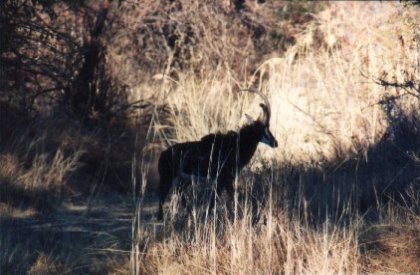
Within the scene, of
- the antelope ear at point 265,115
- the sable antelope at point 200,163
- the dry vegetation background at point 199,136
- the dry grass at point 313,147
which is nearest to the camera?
the dry grass at point 313,147

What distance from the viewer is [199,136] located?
12.3 m

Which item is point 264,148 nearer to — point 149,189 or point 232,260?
point 149,189

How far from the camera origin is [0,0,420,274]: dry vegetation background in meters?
6.44

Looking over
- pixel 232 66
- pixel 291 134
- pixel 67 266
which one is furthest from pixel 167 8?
pixel 67 266

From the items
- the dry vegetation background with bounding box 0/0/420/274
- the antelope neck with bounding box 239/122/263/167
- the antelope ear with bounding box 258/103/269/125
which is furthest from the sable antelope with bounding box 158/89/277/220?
the antelope ear with bounding box 258/103/269/125

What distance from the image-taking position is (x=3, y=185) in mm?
9547

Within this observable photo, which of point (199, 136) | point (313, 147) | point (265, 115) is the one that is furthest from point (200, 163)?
point (313, 147)

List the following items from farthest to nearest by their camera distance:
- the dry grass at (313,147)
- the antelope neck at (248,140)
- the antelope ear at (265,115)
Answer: the antelope ear at (265,115), the antelope neck at (248,140), the dry grass at (313,147)

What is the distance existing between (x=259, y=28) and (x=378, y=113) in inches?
246

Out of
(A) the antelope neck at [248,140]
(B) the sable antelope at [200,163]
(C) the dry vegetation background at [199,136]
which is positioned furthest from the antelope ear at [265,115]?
(B) the sable antelope at [200,163]

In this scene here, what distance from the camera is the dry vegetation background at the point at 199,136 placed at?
21.1ft

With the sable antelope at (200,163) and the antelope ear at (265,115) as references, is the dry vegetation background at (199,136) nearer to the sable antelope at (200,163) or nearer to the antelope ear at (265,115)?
the sable antelope at (200,163)

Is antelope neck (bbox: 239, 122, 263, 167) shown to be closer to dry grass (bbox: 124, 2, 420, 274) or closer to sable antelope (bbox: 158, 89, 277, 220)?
sable antelope (bbox: 158, 89, 277, 220)

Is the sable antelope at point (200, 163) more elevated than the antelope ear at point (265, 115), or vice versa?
the antelope ear at point (265, 115)
